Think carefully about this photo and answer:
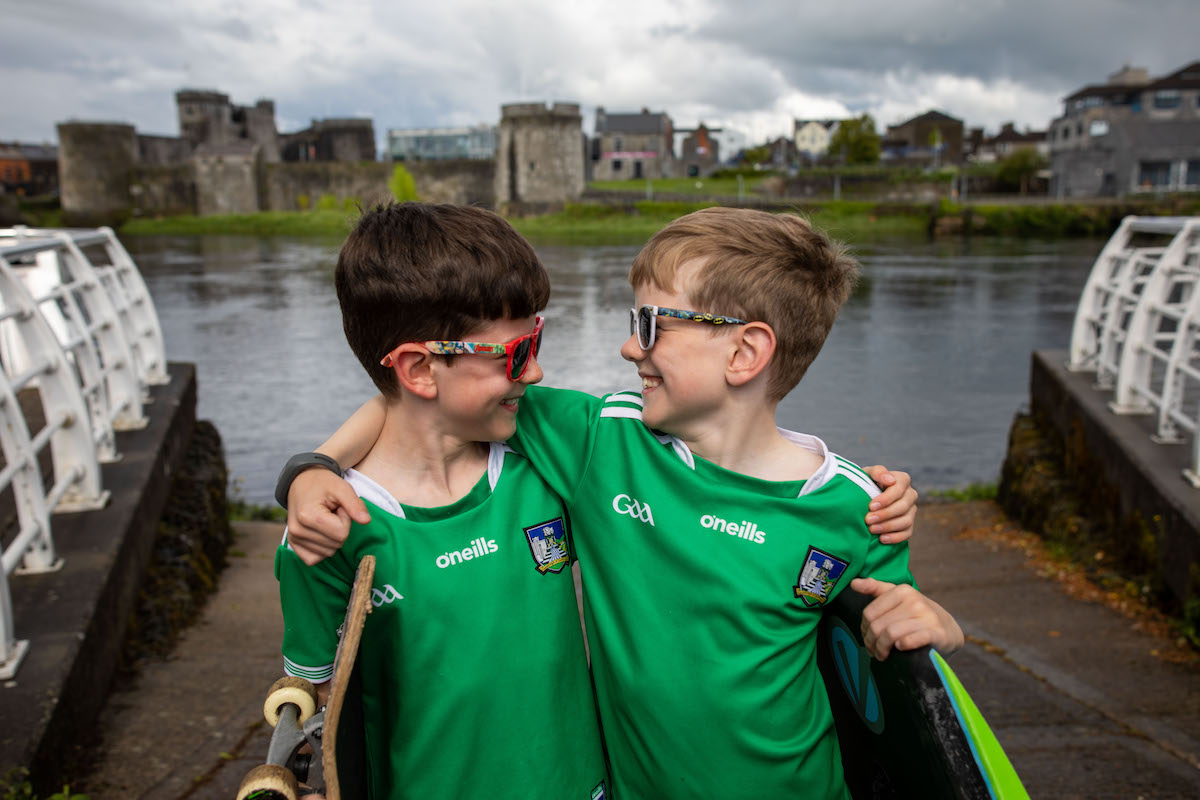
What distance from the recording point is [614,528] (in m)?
1.77

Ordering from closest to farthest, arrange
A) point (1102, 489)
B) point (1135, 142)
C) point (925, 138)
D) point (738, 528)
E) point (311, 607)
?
1. point (311, 607)
2. point (738, 528)
3. point (1102, 489)
4. point (1135, 142)
5. point (925, 138)

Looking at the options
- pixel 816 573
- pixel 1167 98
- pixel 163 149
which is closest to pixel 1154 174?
pixel 1167 98

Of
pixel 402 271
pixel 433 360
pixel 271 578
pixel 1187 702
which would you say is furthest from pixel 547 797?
pixel 271 578

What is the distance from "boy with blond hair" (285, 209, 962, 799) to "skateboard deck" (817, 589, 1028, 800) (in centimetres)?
4

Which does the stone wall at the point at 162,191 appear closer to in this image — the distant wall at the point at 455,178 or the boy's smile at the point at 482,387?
the distant wall at the point at 455,178

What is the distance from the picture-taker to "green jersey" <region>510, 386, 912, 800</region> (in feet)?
5.41

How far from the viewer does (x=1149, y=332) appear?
511cm

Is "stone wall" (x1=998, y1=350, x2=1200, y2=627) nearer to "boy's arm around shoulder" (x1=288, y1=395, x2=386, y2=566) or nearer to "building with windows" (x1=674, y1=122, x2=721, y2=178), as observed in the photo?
"boy's arm around shoulder" (x1=288, y1=395, x2=386, y2=566)

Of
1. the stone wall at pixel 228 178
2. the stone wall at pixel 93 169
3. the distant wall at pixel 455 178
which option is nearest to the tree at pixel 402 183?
the distant wall at pixel 455 178

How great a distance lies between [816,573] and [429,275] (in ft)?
2.91

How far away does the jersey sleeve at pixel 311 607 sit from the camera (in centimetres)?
158

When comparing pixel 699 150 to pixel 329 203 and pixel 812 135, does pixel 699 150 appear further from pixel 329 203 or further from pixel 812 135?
pixel 329 203

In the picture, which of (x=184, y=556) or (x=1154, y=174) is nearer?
(x=184, y=556)

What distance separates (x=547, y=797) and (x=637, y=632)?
34 centimetres
